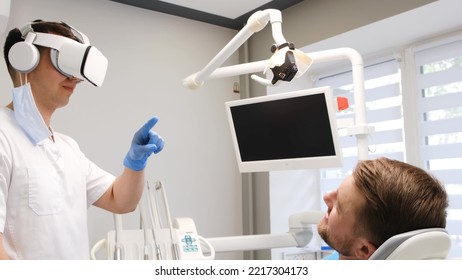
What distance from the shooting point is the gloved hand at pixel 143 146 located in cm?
163

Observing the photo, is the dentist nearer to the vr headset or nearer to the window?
the vr headset

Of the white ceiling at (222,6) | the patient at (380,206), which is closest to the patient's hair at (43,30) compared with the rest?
the patient at (380,206)

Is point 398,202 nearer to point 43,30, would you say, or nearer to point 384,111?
point 43,30

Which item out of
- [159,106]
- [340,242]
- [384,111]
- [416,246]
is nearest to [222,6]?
[159,106]

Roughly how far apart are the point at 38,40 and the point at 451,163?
2.20 m

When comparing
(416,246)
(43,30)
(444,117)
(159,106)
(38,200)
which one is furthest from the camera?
(159,106)

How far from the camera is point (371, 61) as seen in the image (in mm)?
2895

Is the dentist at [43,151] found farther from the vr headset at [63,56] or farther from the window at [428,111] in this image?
the window at [428,111]

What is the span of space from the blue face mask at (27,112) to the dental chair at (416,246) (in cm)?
116

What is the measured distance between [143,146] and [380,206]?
35.3 inches

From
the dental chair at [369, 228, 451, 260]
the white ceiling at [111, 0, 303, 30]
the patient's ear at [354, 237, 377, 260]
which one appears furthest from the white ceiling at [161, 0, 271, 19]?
the dental chair at [369, 228, 451, 260]

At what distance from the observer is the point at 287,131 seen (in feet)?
6.86
